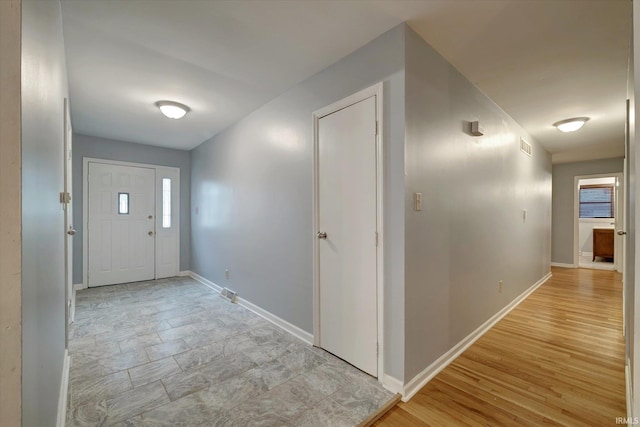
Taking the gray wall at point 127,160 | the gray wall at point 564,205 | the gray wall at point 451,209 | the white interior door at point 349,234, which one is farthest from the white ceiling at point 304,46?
the gray wall at point 564,205

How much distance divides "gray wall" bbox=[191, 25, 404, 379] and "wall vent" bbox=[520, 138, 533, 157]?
319cm

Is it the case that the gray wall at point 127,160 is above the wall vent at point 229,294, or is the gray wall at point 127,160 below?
above

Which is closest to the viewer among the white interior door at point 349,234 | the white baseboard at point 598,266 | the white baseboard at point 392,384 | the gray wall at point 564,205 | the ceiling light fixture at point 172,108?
the white baseboard at point 392,384

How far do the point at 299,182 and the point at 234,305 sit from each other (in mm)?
2038

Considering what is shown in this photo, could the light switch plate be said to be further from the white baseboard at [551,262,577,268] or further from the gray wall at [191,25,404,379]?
the white baseboard at [551,262,577,268]

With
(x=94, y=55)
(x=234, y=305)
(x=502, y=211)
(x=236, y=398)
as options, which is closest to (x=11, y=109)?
(x=236, y=398)

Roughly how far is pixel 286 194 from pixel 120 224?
376 centimetres

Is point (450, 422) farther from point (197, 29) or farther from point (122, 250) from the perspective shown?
point (122, 250)

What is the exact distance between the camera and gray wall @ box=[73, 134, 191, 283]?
14.3 feet

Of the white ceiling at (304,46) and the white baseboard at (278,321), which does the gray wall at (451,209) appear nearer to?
the white ceiling at (304,46)

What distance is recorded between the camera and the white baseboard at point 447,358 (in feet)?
6.13

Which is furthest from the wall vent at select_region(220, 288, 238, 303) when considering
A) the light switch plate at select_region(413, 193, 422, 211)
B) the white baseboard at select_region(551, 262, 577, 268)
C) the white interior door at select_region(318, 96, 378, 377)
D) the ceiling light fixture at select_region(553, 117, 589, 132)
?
the white baseboard at select_region(551, 262, 577, 268)

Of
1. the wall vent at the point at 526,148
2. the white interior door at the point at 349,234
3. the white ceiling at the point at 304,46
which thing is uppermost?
the white ceiling at the point at 304,46

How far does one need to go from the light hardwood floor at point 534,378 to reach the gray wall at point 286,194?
372mm
